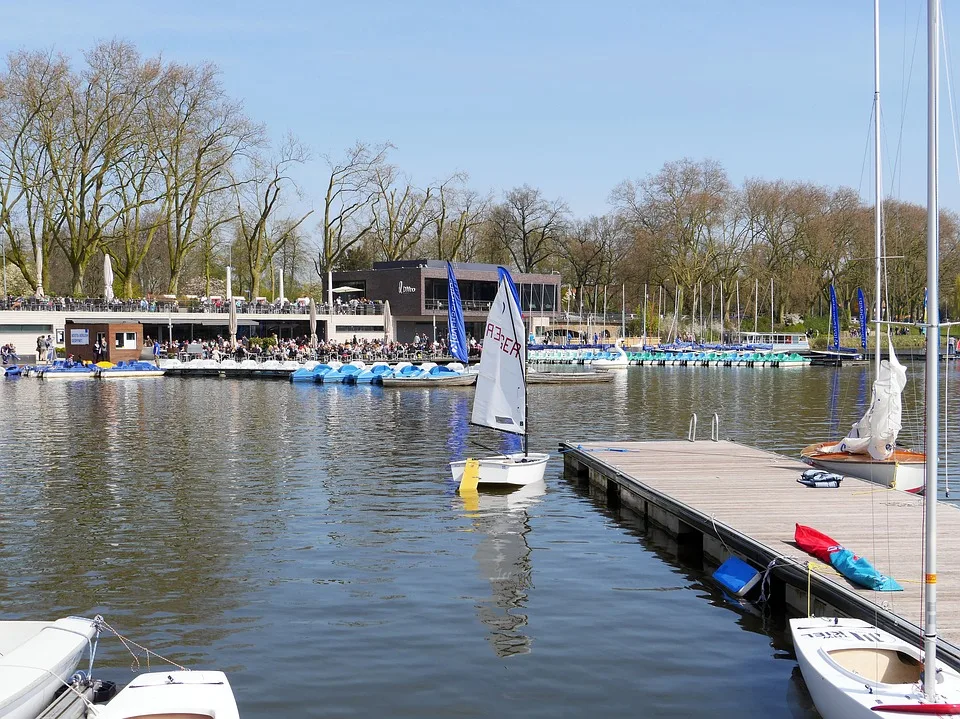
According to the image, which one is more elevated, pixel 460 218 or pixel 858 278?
pixel 460 218

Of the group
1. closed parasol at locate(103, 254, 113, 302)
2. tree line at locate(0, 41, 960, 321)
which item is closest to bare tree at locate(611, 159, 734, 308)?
tree line at locate(0, 41, 960, 321)

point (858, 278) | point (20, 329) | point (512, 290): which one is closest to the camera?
point (512, 290)

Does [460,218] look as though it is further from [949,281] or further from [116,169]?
[949,281]

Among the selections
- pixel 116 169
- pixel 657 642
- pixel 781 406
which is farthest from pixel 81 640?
pixel 116 169

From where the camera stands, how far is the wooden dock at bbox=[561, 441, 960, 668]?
12250 mm

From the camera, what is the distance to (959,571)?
1323 cm

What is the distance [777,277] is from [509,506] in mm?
81303

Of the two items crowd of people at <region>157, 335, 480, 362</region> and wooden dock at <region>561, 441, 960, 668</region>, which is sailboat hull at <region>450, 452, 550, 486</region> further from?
crowd of people at <region>157, 335, 480, 362</region>

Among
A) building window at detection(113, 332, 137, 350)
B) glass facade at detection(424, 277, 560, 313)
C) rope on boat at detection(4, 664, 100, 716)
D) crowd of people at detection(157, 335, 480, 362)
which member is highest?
glass facade at detection(424, 277, 560, 313)

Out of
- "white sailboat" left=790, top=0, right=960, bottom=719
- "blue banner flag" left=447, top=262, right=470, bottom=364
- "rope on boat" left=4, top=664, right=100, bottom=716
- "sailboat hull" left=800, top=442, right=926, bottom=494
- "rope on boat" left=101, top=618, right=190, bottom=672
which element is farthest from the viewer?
"blue banner flag" left=447, top=262, right=470, bottom=364

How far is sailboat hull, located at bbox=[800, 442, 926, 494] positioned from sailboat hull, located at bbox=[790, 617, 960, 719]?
10.3m

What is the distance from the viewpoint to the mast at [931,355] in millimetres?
9086

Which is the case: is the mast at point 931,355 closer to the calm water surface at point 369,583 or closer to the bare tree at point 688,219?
the calm water surface at point 369,583

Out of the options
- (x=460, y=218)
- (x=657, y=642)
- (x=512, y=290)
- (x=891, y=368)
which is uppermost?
(x=460, y=218)
